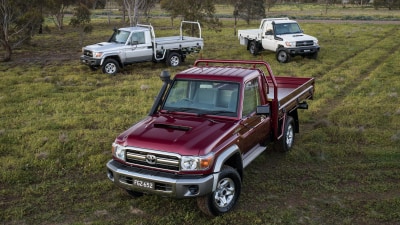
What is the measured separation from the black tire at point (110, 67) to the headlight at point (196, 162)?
11934 mm

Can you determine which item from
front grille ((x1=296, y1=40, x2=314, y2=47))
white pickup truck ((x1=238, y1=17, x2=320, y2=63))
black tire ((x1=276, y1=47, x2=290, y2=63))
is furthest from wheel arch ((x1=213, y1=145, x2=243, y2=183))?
front grille ((x1=296, y1=40, x2=314, y2=47))

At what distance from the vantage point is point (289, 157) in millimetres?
7695

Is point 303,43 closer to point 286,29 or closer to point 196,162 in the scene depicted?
point 286,29

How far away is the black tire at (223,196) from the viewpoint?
534 cm

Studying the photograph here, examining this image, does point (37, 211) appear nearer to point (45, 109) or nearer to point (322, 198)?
point (322, 198)

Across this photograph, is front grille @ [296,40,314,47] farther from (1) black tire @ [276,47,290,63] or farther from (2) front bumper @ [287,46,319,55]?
(1) black tire @ [276,47,290,63]

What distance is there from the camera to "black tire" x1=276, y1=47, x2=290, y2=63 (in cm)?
1843

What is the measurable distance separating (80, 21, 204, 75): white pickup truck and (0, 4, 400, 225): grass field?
2.04 ft

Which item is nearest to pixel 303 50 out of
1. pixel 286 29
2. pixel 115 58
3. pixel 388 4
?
pixel 286 29

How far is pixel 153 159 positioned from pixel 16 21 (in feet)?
60.2

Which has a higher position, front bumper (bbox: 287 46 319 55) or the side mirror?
the side mirror

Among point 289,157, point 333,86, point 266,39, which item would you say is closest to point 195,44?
point 266,39

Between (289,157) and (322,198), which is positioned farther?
(289,157)

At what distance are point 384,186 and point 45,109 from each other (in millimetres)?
8565
